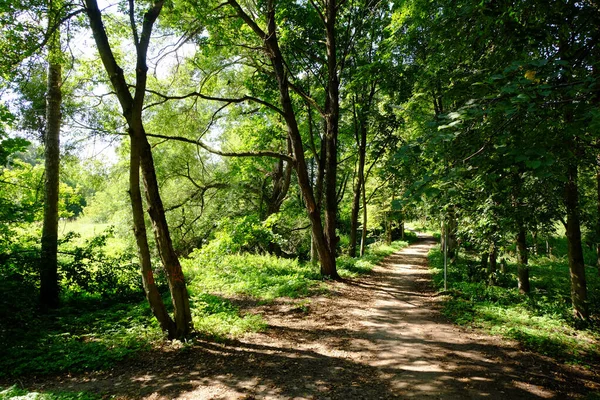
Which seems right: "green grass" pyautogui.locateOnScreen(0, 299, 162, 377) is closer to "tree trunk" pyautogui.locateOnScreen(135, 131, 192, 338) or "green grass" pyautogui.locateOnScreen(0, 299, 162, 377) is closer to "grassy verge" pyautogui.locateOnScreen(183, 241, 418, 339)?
"tree trunk" pyautogui.locateOnScreen(135, 131, 192, 338)

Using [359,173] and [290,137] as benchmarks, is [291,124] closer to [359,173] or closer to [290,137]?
[290,137]

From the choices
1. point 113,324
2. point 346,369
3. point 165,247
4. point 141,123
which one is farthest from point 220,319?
point 141,123

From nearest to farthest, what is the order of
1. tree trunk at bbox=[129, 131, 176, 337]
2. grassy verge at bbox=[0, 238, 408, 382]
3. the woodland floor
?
the woodland floor, grassy verge at bbox=[0, 238, 408, 382], tree trunk at bbox=[129, 131, 176, 337]

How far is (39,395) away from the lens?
12.8ft

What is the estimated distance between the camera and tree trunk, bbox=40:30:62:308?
7.74 m

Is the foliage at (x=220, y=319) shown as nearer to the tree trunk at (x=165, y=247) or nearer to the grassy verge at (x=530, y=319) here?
the tree trunk at (x=165, y=247)

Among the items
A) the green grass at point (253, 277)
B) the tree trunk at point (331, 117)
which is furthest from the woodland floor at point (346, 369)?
the tree trunk at point (331, 117)

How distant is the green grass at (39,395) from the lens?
377cm

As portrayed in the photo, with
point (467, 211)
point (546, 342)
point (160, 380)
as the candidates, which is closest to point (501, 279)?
point (467, 211)

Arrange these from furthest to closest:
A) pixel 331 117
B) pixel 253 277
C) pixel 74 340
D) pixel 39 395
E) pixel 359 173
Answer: pixel 359 173 < pixel 331 117 < pixel 253 277 < pixel 74 340 < pixel 39 395

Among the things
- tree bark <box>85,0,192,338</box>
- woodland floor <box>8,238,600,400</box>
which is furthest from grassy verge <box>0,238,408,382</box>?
tree bark <box>85,0,192,338</box>

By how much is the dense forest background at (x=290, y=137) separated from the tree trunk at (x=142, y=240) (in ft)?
0.10

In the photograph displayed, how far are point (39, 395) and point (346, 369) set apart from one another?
164 inches

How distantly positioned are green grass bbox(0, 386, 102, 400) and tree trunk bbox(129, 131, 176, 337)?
162 cm
